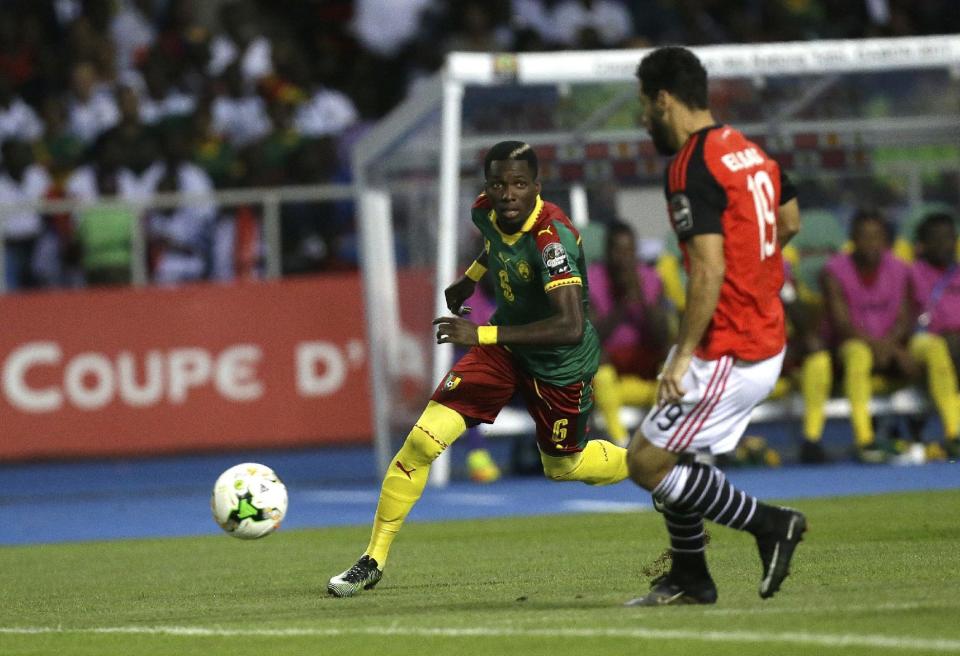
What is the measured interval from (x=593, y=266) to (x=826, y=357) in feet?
7.11

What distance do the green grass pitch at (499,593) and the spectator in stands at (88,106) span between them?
9.34 meters

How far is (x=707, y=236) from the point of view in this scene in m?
6.69

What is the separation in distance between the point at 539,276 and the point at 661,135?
80.5 inches

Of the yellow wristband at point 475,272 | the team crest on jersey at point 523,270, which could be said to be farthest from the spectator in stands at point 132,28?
the team crest on jersey at point 523,270

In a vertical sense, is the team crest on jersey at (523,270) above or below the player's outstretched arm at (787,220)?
below

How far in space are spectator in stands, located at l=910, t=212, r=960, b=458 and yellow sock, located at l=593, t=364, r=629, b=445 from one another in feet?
9.28

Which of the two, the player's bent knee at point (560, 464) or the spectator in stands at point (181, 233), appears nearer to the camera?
the player's bent knee at point (560, 464)

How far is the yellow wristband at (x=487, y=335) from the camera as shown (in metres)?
8.35

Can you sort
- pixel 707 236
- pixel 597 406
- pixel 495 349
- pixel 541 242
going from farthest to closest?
1. pixel 597 406
2. pixel 495 349
3. pixel 541 242
4. pixel 707 236

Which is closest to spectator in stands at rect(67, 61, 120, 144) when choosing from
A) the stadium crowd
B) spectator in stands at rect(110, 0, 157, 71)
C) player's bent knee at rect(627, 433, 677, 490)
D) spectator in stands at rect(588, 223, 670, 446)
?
the stadium crowd

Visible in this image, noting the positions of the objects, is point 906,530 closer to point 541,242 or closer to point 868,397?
point 541,242

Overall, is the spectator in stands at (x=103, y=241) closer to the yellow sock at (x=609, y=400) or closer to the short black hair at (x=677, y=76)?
the yellow sock at (x=609, y=400)

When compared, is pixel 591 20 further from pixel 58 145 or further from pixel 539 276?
pixel 539 276

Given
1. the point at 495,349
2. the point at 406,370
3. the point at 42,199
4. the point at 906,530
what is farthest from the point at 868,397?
the point at 42,199
